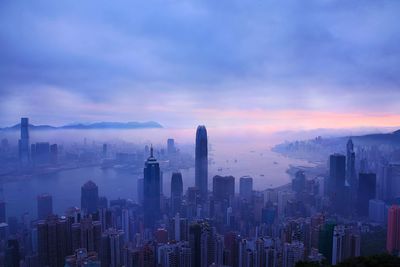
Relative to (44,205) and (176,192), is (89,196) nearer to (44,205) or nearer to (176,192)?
(44,205)

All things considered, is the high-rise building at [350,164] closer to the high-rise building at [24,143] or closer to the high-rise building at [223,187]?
the high-rise building at [223,187]

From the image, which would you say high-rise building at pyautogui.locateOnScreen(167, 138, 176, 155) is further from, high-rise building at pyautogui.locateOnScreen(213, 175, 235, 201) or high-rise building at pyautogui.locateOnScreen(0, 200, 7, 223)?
high-rise building at pyautogui.locateOnScreen(0, 200, 7, 223)

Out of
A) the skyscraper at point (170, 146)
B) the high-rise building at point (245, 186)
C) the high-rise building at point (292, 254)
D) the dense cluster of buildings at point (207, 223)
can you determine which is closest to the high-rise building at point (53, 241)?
the dense cluster of buildings at point (207, 223)

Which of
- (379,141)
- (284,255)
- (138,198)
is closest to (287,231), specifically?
(284,255)

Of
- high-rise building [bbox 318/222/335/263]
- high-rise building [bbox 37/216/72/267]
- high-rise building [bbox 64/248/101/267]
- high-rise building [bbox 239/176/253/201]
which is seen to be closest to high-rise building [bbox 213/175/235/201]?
high-rise building [bbox 239/176/253/201]

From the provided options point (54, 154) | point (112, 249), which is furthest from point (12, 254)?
point (54, 154)

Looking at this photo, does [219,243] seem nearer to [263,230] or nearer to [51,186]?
[263,230]

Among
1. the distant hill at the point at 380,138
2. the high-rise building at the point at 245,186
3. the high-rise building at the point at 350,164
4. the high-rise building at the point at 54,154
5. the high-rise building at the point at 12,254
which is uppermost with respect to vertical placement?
the distant hill at the point at 380,138
